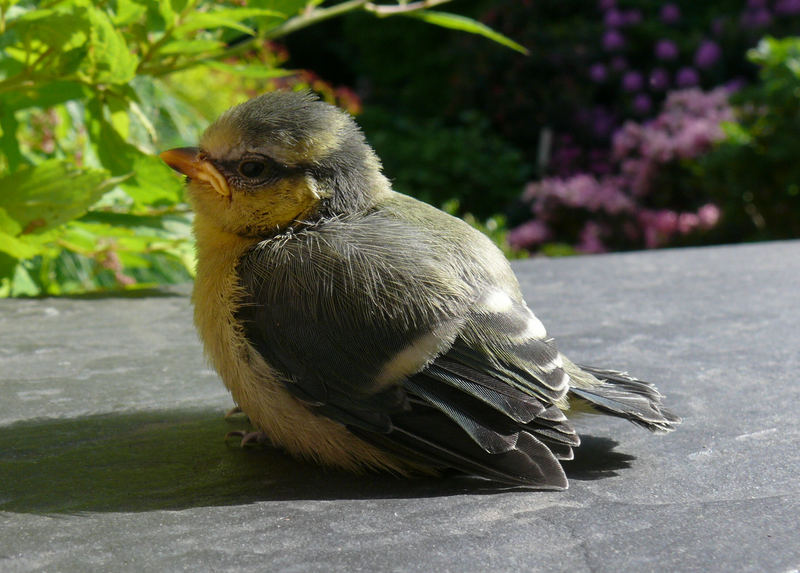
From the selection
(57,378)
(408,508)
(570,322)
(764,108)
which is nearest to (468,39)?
(764,108)

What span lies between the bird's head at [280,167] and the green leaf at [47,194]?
0.74 meters

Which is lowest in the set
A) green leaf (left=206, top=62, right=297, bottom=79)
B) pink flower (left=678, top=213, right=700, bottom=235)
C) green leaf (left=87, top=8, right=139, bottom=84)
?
pink flower (left=678, top=213, right=700, bottom=235)

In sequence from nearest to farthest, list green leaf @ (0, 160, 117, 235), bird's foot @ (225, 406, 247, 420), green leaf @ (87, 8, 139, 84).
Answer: bird's foot @ (225, 406, 247, 420)
green leaf @ (87, 8, 139, 84)
green leaf @ (0, 160, 117, 235)

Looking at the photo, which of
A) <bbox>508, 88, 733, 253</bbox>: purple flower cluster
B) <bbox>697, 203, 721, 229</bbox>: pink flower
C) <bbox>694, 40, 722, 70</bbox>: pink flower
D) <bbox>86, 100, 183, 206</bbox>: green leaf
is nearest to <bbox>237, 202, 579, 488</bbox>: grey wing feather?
<bbox>86, 100, 183, 206</bbox>: green leaf

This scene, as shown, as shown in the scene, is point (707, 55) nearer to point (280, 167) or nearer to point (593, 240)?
point (593, 240)

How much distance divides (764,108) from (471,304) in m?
4.72

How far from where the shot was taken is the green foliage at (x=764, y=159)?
17.6ft

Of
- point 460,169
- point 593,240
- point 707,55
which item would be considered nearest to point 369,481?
point 593,240

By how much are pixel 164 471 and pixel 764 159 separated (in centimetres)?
482

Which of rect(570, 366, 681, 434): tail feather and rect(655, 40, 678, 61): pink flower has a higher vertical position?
rect(655, 40, 678, 61): pink flower

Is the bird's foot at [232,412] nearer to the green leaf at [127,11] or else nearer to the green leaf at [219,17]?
the green leaf at [219,17]

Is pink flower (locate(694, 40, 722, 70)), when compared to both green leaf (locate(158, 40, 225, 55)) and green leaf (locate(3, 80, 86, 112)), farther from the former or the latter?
green leaf (locate(3, 80, 86, 112))

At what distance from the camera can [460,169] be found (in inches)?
327

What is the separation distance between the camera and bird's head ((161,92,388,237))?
5.49 ft
